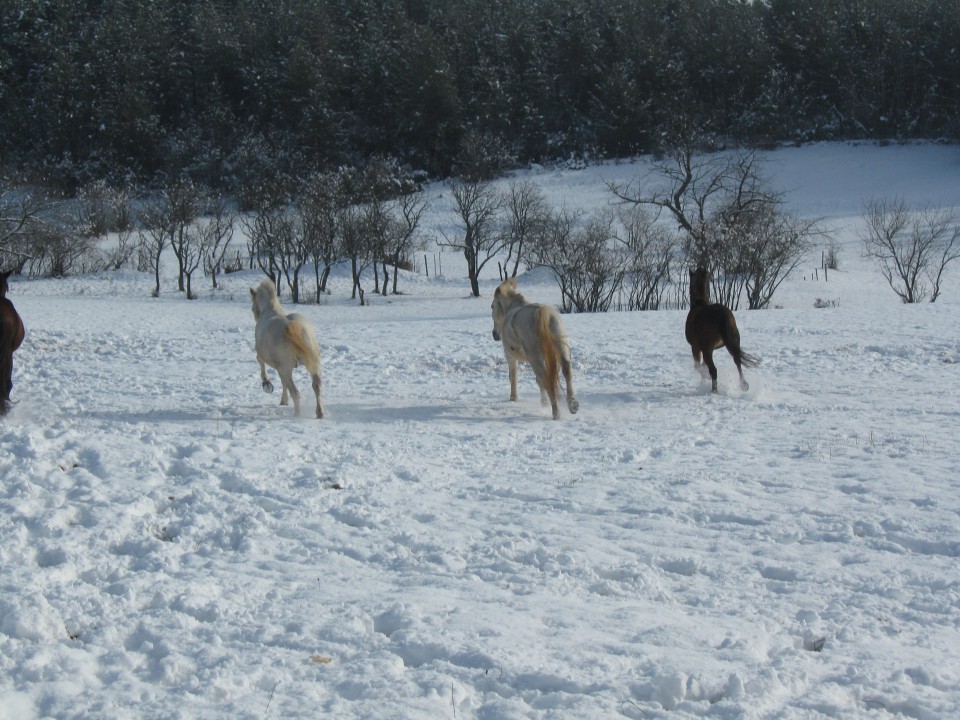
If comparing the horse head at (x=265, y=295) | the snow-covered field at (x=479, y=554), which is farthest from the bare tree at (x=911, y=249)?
the horse head at (x=265, y=295)

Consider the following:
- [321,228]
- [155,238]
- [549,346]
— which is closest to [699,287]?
[549,346]

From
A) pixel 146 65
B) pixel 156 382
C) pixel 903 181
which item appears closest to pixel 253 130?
pixel 146 65

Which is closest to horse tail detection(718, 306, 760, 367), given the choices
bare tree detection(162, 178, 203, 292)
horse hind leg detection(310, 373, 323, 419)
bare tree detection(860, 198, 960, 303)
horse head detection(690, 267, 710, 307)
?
horse head detection(690, 267, 710, 307)

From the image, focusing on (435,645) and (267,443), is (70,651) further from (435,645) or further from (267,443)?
(267,443)

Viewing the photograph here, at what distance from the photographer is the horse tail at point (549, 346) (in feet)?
33.4

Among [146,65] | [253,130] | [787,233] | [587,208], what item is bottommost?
[787,233]

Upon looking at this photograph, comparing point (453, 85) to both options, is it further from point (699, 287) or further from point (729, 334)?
point (729, 334)

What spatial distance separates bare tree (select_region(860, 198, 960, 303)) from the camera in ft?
114

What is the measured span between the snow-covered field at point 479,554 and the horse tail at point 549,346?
1.97 ft

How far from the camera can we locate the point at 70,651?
13.6ft

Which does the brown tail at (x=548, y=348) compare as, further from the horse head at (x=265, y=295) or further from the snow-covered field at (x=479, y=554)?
the horse head at (x=265, y=295)

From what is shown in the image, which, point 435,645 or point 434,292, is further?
point 434,292

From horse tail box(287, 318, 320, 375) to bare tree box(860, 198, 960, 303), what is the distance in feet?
93.4

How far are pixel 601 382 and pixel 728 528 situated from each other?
707cm
